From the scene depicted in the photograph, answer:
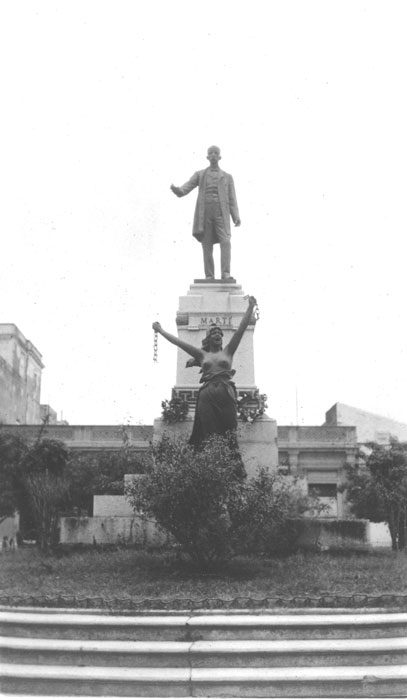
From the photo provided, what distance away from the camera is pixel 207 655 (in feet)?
19.0

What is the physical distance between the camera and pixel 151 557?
378 inches

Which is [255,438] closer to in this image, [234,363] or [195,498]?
[234,363]

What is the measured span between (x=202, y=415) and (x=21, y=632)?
→ 14.9 feet

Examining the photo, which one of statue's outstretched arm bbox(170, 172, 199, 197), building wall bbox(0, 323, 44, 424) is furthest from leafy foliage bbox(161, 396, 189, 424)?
building wall bbox(0, 323, 44, 424)

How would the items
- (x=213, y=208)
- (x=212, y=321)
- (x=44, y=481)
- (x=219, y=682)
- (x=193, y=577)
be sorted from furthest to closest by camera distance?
(x=213, y=208)
(x=212, y=321)
(x=44, y=481)
(x=193, y=577)
(x=219, y=682)

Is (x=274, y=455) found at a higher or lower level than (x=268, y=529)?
higher

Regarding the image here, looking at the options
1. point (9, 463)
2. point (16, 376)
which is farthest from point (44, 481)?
point (16, 376)

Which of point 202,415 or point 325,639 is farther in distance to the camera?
point 202,415

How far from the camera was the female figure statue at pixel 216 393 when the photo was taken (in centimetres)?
1034

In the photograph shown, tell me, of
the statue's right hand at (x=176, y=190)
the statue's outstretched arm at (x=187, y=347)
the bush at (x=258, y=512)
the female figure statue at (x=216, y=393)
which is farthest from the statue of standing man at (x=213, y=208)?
the bush at (x=258, y=512)

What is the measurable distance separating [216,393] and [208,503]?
2418 mm

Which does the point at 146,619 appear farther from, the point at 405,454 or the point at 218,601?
the point at 405,454

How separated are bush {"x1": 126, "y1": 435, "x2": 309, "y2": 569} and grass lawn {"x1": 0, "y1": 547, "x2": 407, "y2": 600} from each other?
1.15ft

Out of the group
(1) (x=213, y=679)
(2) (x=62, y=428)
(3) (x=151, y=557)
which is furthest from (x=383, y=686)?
(2) (x=62, y=428)
